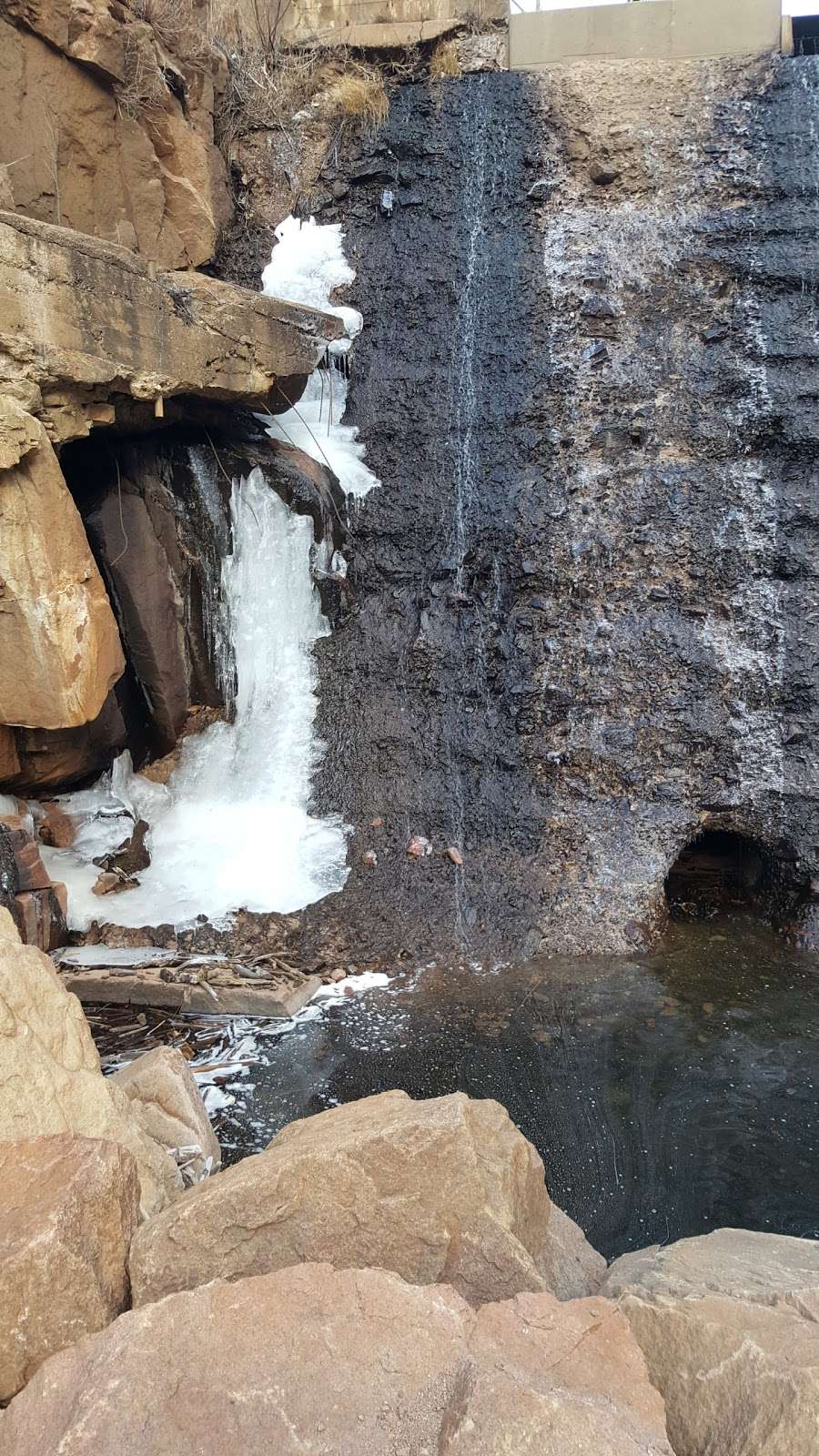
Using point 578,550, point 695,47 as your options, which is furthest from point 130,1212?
point 695,47

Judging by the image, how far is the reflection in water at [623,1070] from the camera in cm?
402

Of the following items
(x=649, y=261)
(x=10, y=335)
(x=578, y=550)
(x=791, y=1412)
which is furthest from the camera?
(x=649, y=261)

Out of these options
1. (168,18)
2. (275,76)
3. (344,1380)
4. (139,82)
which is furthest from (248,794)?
(275,76)

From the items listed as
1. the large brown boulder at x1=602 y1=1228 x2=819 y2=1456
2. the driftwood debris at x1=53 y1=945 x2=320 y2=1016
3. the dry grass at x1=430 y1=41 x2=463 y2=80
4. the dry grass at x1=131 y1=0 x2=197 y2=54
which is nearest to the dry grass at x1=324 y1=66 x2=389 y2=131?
the dry grass at x1=430 y1=41 x2=463 y2=80

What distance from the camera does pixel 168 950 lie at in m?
6.35

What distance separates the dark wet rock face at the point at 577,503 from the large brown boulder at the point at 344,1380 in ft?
14.3

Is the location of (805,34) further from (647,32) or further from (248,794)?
(248,794)

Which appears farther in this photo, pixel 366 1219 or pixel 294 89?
pixel 294 89

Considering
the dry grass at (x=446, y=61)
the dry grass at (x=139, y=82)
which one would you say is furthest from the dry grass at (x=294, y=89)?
the dry grass at (x=139, y=82)

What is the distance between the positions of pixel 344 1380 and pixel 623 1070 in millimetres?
3348

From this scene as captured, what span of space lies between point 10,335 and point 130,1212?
15.2 ft

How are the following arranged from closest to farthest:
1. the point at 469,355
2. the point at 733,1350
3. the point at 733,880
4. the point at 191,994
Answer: the point at 733,1350, the point at 191,994, the point at 733,880, the point at 469,355

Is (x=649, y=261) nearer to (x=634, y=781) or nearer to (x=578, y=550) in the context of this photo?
(x=578, y=550)

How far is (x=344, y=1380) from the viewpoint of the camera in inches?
76.0
